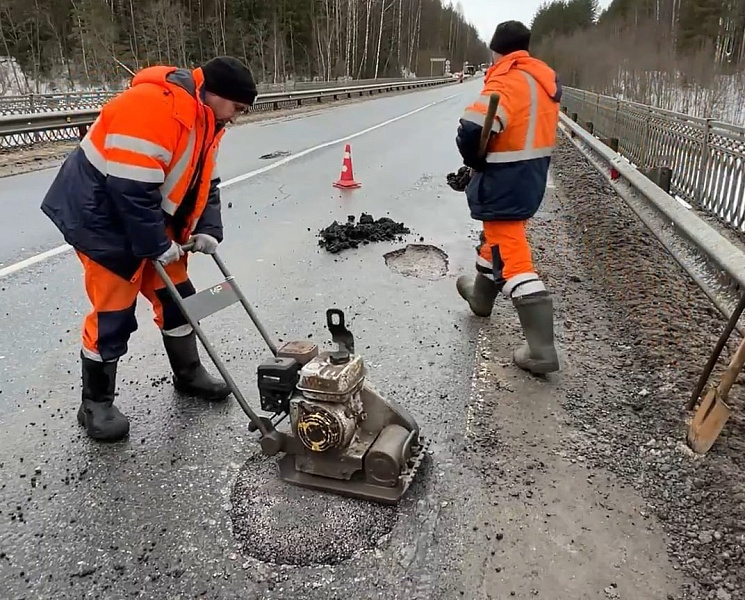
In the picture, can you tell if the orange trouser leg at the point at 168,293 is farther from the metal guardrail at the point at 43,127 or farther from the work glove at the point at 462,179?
the metal guardrail at the point at 43,127

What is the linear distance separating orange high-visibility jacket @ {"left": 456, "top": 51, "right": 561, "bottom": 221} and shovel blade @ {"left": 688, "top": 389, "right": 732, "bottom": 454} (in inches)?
59.4

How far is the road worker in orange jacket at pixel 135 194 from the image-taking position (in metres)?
2.69

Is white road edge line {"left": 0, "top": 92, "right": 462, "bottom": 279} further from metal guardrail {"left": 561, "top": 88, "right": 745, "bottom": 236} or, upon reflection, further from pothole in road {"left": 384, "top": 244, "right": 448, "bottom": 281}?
metal guardrail {"left": 561, "top": 88, "right": 745, "bottom": 236}

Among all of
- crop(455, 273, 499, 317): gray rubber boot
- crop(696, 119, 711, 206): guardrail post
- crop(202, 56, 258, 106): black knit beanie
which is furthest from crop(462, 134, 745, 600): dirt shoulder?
crop(696, 119, 711, 206): guardrail post

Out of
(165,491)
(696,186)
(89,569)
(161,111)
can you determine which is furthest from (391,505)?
(696,186)

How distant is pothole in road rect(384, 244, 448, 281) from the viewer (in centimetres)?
572

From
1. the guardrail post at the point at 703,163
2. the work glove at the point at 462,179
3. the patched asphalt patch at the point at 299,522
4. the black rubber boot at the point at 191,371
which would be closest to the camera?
the patched asphalt patch at the point at 299,522

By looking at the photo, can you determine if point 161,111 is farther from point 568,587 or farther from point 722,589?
point 722,589

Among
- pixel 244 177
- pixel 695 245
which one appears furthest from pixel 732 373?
pixel 244 177

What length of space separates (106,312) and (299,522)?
1.38 meters

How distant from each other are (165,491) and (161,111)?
162 centimetres

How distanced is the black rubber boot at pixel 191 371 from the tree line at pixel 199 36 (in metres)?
37.6

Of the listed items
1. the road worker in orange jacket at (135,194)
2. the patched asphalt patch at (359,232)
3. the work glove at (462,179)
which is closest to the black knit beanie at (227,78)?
the road worker in orange jacket at (135,194)

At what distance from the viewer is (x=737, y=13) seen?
4731 cm
